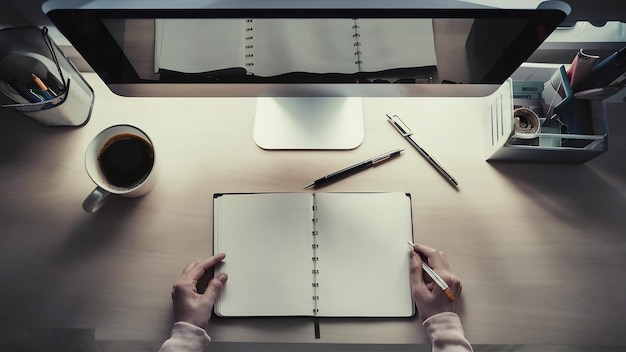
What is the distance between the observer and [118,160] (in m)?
0.73

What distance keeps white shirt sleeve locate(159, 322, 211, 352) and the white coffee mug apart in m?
0.22

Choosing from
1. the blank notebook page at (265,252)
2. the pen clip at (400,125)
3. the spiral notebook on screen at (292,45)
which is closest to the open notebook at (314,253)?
the blank notebook page at (265,252)

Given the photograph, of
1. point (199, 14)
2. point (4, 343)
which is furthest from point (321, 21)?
point (4, 343)

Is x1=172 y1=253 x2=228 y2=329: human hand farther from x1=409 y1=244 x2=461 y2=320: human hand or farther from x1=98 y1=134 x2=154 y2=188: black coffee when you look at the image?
x1=409 y1=244 x2=461 y2=320: human hand

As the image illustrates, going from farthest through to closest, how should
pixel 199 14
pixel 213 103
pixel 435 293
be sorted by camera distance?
pixel 213 103 < pixel 435 293 < pixel 199 14

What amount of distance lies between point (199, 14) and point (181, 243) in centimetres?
41

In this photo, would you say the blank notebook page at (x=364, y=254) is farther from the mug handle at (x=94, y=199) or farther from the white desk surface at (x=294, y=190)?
the mug handle at (x=94, y=199)

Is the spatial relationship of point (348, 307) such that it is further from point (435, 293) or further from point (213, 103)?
point (213, 103)

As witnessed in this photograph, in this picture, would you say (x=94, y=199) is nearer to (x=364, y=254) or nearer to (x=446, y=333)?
(x=364, y=254)

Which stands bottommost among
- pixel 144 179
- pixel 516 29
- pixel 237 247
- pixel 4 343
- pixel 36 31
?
pixel 4 343

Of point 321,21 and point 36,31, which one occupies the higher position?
point 36,31

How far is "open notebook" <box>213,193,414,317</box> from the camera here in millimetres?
703

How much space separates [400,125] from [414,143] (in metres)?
0.04

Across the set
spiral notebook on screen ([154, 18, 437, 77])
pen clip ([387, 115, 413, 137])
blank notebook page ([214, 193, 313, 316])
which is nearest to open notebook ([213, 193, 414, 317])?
blank notebook page ([214, 193, 313, 316])
